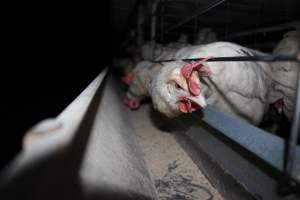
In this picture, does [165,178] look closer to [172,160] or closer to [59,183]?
[172,160]

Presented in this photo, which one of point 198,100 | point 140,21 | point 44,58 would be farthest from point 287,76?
point 44,58

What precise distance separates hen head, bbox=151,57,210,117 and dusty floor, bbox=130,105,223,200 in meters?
0.31

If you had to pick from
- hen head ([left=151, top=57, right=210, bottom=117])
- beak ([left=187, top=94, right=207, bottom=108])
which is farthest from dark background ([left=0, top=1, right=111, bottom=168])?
beak ([left=187, top=94, right=207, bottom=108])

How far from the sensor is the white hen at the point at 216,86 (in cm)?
102

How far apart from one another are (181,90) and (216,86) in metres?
0.25

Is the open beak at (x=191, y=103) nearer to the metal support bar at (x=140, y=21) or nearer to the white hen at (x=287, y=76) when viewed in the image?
the white hen at (x=287, y=76)

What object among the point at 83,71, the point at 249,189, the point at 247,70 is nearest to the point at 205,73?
the point at 247,70

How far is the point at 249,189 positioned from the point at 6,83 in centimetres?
351

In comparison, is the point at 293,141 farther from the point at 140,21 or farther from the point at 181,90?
the point at 140,21

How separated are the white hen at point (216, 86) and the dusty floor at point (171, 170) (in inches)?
12.3

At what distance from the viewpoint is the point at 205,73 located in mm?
1077

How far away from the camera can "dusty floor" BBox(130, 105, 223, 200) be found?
40.9 inches

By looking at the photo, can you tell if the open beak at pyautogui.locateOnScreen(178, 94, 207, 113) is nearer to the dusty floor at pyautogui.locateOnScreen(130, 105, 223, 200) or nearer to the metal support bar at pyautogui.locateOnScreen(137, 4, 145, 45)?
the dusty floor at pyautogui.locateOnScreen(130, 105, 223, 200)

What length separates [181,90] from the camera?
103 centimetres
